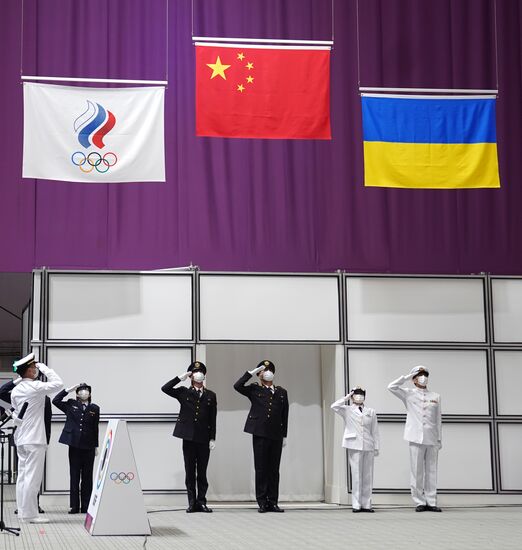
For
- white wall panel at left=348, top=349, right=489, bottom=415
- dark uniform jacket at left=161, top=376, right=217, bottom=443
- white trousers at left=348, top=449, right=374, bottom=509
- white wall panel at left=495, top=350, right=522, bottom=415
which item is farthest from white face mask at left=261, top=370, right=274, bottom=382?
white wall panel at left=495, top=350, right=522, bottom=415

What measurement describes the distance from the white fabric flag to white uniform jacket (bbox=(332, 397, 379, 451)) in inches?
A: 133

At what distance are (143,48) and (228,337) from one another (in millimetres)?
3903

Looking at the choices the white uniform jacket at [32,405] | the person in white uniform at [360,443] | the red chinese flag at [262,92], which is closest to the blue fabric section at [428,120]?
the red chinese flag at [262,92]

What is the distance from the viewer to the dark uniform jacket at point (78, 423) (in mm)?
10773

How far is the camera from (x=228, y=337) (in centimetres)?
1227

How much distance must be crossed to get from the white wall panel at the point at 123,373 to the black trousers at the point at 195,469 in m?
0.94

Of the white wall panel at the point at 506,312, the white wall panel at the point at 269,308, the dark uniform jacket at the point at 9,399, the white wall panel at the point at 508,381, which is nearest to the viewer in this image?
the dark uniform jacket at the point at 9,399

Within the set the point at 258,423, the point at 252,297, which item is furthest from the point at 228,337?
the point at 258,423

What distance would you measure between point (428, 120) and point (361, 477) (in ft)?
Result: 13.5

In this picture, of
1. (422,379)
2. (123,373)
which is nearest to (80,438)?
(123,373)

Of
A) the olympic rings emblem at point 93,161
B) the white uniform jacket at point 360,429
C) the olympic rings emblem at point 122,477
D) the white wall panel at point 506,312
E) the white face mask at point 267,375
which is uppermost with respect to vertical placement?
the olympic rings emblem at point 93,161

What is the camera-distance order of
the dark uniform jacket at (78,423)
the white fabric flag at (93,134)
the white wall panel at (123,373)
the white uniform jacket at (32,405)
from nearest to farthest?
the white uniform jacket at (32,405), the dark uniform jacket at (78,423), the white fabric flag at (93,134), the white wall panel at (123,373)

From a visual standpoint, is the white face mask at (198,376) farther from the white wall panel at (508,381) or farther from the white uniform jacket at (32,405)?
the white wall panel at (508,381)

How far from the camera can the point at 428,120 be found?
11.6m
